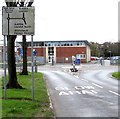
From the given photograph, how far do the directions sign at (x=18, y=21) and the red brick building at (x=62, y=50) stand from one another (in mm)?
89721

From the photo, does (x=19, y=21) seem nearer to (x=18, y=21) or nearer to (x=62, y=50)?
(x=18, y=21)

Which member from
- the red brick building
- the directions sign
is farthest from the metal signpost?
the red brick building

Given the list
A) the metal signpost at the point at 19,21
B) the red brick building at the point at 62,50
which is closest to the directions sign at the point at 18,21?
the metal signpost at the point at 19,21

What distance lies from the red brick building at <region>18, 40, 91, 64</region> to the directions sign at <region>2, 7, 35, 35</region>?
294 feet

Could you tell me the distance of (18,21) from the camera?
50.0 feet

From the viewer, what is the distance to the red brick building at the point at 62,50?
106438 millimetres

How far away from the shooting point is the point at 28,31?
1513 cm

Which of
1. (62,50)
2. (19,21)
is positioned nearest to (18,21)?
(19,21)

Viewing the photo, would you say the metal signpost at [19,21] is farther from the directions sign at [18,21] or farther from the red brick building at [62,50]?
the red brick building at [62,50]

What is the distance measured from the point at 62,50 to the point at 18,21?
306 feet

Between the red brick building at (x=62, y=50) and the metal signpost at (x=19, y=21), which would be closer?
the metal signpost at (x=19, y=21)

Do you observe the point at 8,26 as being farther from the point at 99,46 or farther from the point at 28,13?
the point at 99,46

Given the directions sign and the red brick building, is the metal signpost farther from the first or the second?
the red brick building

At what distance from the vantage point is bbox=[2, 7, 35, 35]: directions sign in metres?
15.1
